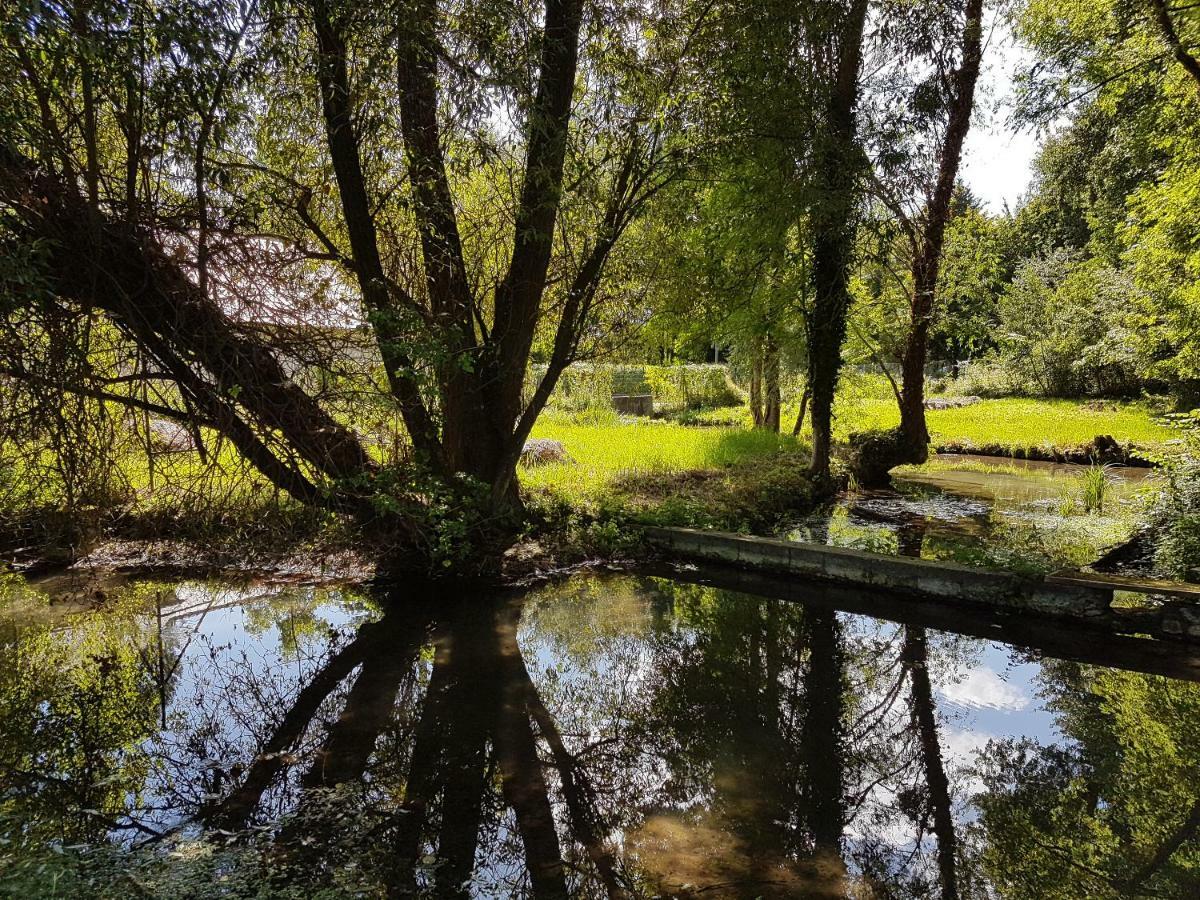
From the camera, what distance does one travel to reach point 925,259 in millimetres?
11805

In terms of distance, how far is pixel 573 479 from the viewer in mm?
10180

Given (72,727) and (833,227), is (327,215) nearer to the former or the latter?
(72,727)

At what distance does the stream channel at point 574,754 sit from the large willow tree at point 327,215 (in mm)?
1738

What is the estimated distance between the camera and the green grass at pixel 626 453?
387 inches

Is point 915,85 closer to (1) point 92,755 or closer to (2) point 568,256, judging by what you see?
(2) point 568,256

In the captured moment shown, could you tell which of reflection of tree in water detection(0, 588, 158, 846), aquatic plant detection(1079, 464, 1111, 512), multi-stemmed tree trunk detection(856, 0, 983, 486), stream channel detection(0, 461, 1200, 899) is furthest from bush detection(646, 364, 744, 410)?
reflection of tree in water detection(0, 588, 158, 846)

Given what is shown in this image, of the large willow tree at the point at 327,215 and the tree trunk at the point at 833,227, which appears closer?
the large willow tree at the point at 327,215

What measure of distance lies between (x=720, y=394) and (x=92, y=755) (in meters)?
23.7

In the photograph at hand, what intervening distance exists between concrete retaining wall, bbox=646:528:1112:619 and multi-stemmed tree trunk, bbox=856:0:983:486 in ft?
20.4

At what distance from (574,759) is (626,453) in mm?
8464

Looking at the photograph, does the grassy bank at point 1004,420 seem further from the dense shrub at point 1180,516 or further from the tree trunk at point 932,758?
the tree trunk at point 932,758

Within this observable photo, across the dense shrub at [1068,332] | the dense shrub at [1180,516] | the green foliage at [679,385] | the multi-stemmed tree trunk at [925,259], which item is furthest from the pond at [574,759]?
the dense shrub at [1068,332]

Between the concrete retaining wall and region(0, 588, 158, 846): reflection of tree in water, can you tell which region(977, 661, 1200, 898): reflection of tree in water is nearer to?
the concrete retaining wall

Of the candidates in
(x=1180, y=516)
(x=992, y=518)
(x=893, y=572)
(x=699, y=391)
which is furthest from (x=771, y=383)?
(x=1180, y=516)
